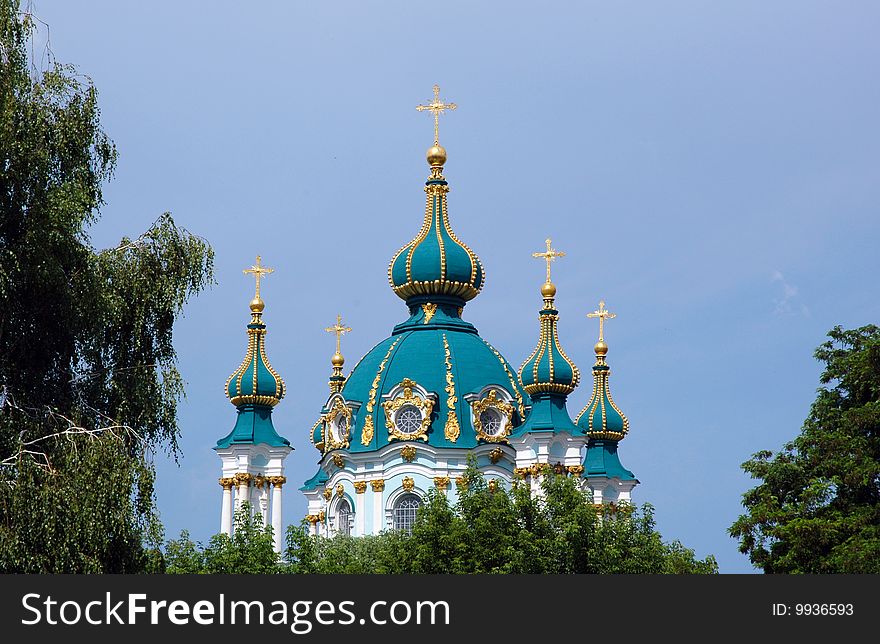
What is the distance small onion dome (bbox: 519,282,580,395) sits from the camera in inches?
2312

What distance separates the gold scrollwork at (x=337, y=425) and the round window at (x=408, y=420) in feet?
6.11

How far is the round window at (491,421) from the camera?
196ft

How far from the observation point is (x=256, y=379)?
64.1m

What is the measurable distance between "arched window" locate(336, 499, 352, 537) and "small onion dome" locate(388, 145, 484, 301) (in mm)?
7486

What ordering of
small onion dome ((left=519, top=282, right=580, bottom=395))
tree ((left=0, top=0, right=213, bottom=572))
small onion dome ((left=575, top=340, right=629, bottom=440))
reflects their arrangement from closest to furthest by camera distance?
1. tree ((left=0, top=0, right=213, bottom=572))
2. small onion dome ((left=519, top=282, right=580, bottom=395))
3. small onion dome ((left=575, top=340, right=629, bottom=440))

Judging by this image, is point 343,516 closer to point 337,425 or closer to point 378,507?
point 378,507

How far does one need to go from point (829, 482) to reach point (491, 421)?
67.8 feet

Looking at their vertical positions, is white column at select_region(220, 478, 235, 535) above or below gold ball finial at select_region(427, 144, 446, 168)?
below

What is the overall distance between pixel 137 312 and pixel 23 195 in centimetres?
266

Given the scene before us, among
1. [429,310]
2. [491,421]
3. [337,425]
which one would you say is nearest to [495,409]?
[491,421]

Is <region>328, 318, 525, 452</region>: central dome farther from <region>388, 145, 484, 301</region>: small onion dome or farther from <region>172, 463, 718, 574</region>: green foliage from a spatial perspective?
<region>172, 463, 718, 574</region>: green foliage

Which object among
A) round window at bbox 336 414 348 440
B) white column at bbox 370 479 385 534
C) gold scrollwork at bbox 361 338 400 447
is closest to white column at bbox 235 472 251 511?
round window at bbox 336 414 348 440

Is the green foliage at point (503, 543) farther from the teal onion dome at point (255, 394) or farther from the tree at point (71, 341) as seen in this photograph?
the teal onion dome at point (255, 394)

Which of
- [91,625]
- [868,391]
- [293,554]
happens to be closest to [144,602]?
[91,625]
